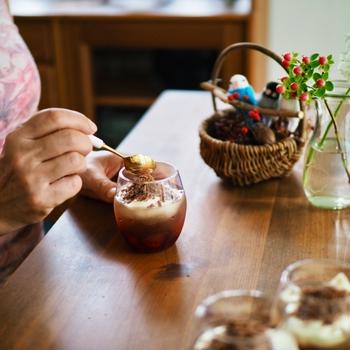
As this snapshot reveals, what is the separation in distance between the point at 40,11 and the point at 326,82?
6.54ft

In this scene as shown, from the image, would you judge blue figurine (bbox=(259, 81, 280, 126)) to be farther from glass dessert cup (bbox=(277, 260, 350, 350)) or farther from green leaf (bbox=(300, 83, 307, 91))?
glass dessert cup (bbox=(277, 260, 350, 350))

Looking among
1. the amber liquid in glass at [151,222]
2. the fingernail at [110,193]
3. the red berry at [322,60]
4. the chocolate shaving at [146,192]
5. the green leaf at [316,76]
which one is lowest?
the fingernail at [110,193]

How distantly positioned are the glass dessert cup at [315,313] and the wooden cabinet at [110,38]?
198cm

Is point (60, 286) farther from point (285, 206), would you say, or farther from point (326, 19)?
point (326, 19)

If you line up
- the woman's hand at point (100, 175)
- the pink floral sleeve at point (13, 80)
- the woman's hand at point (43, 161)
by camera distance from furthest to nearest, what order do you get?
the pink floral sleeve at point (13, 80), the woman's hand at point (100, 175), the woman's hand at point (43, 161)

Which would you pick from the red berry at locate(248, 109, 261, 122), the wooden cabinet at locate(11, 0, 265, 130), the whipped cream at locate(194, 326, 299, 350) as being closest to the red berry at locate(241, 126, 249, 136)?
the red berry at locate(248, 109, 261, 122)

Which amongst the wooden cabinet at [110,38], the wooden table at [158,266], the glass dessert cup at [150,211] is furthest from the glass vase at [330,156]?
the wooden cabinet at [110,38]

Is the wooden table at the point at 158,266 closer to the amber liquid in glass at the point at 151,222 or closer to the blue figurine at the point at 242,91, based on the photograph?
the amber liquid in glass at the point at 151,222

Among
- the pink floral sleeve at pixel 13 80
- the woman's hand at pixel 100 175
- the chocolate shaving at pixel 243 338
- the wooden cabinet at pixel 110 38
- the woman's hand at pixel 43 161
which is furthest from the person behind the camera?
the wooden cabinet at pixel 110 38

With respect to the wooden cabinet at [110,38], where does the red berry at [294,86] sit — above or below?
above

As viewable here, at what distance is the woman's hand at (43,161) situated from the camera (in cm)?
90

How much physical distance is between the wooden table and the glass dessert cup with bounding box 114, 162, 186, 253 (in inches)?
1.1

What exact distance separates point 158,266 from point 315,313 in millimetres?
339

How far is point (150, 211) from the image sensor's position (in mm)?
930
